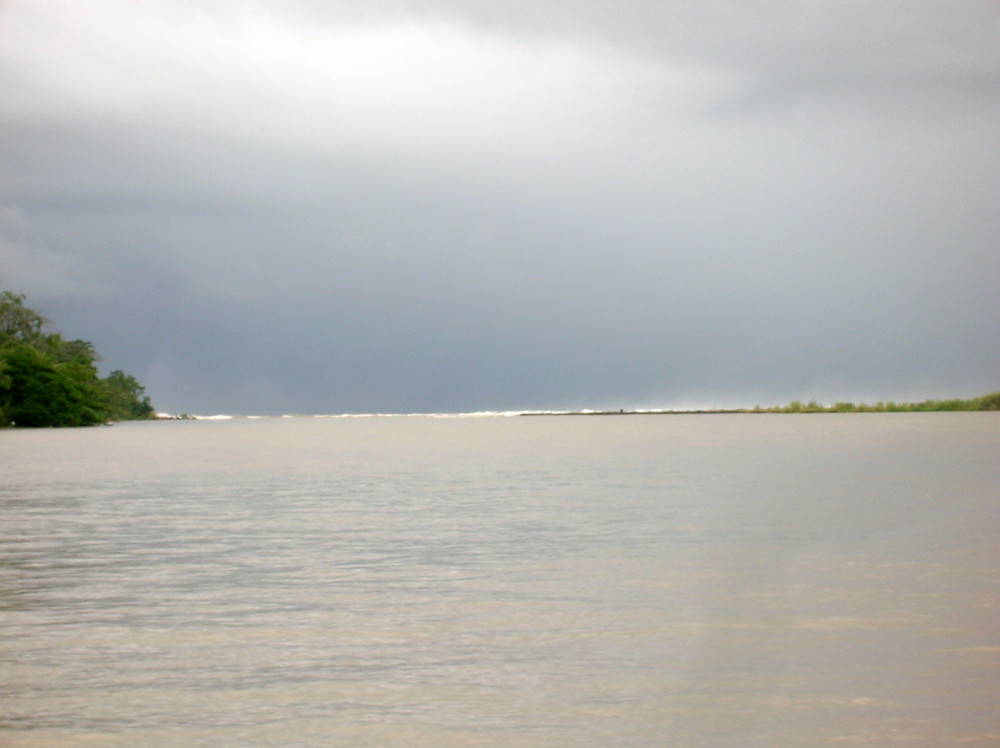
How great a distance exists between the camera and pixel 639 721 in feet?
20.9

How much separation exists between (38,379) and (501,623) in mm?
90902

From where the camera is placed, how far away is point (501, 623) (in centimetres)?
911

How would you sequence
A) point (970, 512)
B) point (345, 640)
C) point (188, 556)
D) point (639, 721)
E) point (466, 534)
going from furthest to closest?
point (970, 512)
point (466, 534)
point (188, 556)
point (345, 640)
point (639, 721)

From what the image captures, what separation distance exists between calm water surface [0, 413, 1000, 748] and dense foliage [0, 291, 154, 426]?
76.8m

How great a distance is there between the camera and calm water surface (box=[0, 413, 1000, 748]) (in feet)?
20.9

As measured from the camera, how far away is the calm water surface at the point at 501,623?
6.38 meters

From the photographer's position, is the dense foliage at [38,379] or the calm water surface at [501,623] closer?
the calm water surface at [501,623]

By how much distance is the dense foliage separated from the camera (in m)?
90.7

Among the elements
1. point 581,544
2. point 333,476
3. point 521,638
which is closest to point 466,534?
point 581,544

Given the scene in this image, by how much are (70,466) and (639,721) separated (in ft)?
105

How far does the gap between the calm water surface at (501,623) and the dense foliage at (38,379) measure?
76.8m

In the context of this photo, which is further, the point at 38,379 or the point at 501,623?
the point at 38,379

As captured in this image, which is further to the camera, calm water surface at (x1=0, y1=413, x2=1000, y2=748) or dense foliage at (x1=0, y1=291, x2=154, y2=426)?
dense foliage at (x1=0, y1=291, x2=154, y2=426)

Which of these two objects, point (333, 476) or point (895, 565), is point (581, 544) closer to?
point (895, 565)
